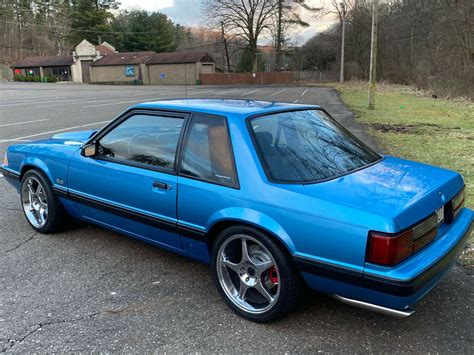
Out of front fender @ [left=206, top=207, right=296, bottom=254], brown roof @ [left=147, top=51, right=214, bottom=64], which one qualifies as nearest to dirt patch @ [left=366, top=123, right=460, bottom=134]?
front fender @ [left=206, top=207, right=296, bottom=254]

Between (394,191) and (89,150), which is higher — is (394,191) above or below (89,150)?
below

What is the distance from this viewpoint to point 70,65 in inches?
2645

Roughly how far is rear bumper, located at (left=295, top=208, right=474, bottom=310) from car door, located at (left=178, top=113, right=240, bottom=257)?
693 mm

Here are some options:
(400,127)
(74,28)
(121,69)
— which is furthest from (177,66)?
(400,127)

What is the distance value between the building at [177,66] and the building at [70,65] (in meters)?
11.1

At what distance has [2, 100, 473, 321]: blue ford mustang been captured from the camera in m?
2.40

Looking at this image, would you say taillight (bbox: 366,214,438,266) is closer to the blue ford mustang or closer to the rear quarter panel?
the blue ford mustang

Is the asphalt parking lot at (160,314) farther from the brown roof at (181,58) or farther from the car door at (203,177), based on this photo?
the brown roof at (181,58)

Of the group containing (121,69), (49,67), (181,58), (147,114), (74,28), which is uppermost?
(74,28)

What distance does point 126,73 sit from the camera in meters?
62.9

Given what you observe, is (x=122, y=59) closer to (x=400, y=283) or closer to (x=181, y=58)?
(x=181, y=58)

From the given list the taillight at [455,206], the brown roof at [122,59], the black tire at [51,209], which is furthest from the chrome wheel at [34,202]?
the brown roof at [122,59]

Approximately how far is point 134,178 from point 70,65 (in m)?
71.0

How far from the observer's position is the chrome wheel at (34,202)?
4383mm
